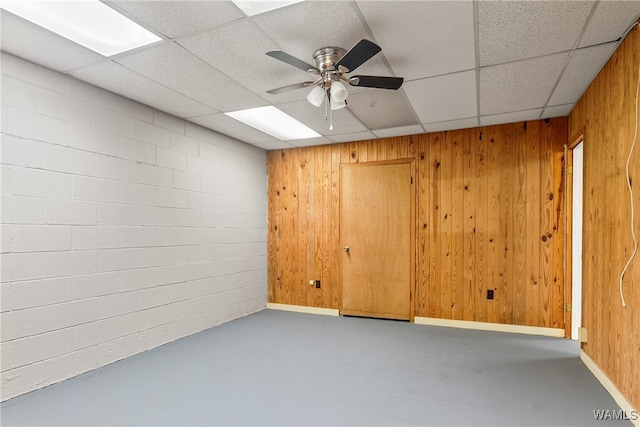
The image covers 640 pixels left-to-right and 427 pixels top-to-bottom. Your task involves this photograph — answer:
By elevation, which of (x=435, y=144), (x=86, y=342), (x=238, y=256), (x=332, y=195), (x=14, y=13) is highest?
(x=14, y=13)

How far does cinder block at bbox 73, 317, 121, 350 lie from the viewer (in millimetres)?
2700

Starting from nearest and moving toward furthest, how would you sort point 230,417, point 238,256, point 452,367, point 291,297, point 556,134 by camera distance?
point 230,417 → point 452,367 → point 556,134 → point 238,256 → point 291,297

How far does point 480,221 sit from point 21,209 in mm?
4434

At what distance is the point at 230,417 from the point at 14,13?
8.98 ft

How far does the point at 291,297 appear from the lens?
5.01 meters

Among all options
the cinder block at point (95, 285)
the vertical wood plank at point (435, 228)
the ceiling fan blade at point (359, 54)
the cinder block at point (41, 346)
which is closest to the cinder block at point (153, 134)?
the cinder block at point (95, 285)

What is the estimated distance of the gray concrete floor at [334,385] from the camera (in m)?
2.13

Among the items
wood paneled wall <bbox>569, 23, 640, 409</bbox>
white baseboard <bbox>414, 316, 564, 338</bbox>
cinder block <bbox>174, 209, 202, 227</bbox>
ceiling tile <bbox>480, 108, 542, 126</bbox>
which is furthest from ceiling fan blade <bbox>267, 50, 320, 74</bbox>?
white baseboard <bbox>414, 316, 564, 338</bbox>

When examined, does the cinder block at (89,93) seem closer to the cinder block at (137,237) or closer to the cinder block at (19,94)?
the cinder block at (19,94)

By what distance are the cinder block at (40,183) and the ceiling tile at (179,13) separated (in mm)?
1445

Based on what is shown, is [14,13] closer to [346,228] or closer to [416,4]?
[416,4]

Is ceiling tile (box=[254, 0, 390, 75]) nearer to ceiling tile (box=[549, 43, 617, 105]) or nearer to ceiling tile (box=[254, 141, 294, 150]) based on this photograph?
ceiling tile (box=[549, 43, 617, 105])

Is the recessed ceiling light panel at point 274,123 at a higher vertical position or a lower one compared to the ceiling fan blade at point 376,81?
higher

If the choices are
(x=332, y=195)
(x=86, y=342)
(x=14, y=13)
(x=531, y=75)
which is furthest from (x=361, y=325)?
(x=14, y=13)
